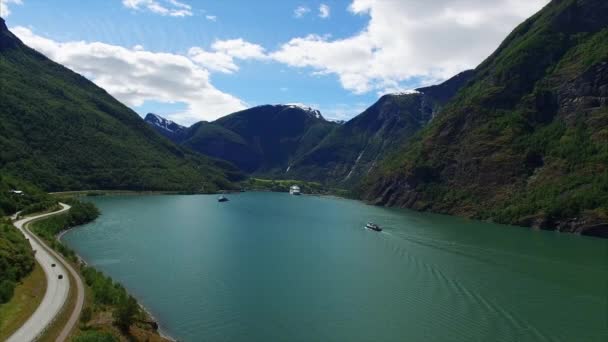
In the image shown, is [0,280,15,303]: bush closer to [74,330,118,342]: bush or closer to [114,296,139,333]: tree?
[114,296,139,333]: tree

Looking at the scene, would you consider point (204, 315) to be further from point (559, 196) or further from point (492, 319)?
point (559, 196)

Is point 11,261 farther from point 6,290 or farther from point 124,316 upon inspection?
point 124,316

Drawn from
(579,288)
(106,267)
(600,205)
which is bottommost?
(106,267)

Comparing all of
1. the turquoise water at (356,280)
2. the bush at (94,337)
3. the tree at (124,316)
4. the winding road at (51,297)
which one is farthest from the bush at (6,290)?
the turquoise water at (356,280)

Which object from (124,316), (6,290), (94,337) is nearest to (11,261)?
(6,290)

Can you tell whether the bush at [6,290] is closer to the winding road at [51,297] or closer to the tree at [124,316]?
the winding road at [51,297]

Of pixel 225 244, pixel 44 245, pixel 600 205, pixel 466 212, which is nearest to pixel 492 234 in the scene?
pixel 600 205
